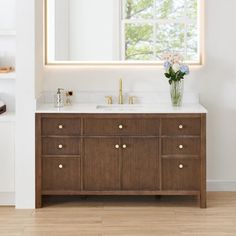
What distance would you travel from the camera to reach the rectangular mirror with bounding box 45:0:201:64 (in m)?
5.51

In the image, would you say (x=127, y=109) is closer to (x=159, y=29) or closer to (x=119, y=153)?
(x=119, y=153)

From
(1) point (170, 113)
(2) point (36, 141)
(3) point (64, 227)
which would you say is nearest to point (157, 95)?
(1) point (170, 113)

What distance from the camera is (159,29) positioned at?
5539 millimetres

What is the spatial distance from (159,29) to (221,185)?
52.9 inches

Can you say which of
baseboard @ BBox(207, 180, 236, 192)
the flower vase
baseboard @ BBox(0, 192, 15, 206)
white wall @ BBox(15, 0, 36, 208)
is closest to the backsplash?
the flower vase

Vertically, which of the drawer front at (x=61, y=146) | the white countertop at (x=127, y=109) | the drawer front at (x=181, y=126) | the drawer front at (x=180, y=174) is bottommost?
the drawer front at (x=180, y=174)

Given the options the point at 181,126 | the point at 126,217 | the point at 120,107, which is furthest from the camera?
the point at 120,107

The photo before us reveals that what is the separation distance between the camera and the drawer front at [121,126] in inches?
198

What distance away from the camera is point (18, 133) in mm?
5074

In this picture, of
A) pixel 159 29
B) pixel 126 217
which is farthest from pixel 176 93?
pixel 126 217

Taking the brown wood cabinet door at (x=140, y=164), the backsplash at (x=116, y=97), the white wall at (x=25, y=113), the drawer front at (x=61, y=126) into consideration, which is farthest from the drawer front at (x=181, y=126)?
the white wall at (x=25, y=113)

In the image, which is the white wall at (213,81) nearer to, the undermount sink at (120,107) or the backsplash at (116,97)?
the backsplash at (116,97)

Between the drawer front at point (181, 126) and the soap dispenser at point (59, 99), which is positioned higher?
the soap dispenser at point (59, 99)

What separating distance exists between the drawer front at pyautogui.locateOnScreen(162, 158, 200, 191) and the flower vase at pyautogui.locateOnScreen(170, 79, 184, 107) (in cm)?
47
